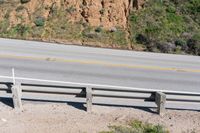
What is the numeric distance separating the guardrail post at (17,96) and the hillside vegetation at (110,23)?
13.9 metres

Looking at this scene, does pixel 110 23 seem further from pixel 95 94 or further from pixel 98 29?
pixel 95 94

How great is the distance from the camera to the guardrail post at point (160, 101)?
1098cm

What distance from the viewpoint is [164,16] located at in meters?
27.1

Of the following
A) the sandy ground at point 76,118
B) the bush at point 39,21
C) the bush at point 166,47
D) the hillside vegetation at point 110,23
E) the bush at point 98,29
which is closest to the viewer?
the sandy ground at point 76,118

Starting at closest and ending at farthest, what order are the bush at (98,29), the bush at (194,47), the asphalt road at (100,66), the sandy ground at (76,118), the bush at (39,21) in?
the sandy ground at (76,118) < the asphalt road at (100,66) < the bush at (194,47) < the bush at (98,29) < the bush at (39,21)

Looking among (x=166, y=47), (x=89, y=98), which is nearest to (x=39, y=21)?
(x=166, y=47)

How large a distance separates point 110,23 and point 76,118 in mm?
16873

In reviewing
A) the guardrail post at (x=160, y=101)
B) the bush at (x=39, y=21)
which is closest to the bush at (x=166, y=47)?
the bush at (x=39, y=21)

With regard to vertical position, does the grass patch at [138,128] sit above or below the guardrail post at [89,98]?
below

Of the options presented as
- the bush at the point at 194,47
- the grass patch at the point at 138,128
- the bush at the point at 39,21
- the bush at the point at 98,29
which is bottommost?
the bush at the point at 194,47

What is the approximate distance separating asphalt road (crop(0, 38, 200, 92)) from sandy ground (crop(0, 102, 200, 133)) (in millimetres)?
3540

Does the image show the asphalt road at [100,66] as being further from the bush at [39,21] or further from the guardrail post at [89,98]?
the guardrail post at [89,98]

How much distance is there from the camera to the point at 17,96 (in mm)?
11062

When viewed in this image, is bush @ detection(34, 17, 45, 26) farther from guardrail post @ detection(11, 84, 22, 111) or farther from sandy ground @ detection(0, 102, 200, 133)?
guardrail post @ detection(11, 84, 22, 111)
